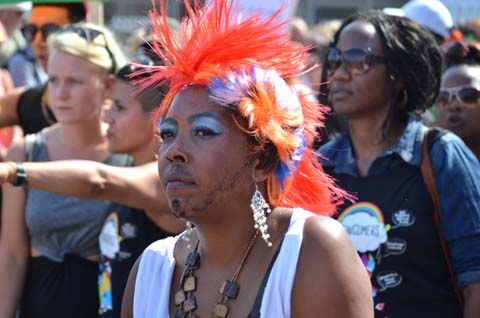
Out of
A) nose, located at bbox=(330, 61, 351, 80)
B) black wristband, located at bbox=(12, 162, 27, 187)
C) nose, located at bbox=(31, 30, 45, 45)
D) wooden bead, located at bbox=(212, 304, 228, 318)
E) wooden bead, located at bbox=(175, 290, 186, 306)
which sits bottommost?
nose, located at bbox=(31, 30, 45, 45)

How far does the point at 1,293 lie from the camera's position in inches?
157

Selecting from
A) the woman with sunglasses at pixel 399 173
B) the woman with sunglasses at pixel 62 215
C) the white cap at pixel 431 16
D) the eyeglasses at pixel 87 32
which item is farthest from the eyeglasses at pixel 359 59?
the white cap at pixel 431 16

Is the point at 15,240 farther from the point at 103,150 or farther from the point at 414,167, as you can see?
→ the point at 414,167

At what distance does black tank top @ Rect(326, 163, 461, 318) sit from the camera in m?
3.20

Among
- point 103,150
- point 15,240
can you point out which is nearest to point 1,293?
point 15,240

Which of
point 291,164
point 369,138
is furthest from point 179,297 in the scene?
point 369,138

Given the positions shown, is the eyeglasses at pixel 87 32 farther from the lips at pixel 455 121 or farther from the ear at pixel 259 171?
the ear at pixel 259 171

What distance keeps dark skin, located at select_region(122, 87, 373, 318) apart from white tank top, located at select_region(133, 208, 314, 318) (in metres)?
0.02

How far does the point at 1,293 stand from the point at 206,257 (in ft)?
5.71

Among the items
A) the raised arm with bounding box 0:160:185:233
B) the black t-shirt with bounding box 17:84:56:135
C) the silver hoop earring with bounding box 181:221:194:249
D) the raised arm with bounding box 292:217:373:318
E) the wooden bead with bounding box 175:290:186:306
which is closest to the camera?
the raised arm with bounding box 292:217:373:318

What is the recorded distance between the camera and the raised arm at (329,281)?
232 cm

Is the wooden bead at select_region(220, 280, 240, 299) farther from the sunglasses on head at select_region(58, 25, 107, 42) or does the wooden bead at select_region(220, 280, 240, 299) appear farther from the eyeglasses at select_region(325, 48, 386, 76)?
the sunglasses on head at select_region(58, 25, 107, 42)

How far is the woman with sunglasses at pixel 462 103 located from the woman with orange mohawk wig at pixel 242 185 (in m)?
1.72

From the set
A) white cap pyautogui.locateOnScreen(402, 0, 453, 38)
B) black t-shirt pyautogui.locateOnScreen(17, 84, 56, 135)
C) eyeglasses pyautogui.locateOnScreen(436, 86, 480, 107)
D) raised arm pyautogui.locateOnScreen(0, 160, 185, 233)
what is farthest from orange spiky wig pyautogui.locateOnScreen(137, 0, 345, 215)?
white cap pyautogui.locateOnScreen(402, 0, 453, 38)
